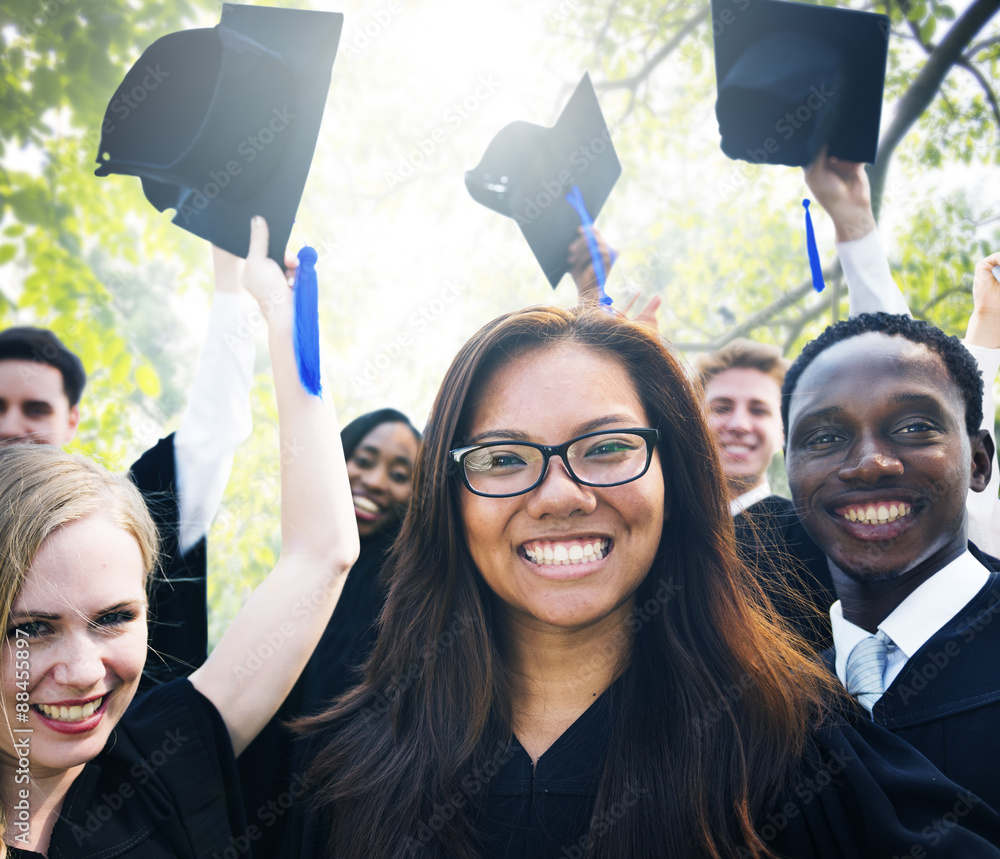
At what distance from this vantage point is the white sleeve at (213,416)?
88.0 inches

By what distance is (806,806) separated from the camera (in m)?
1.46

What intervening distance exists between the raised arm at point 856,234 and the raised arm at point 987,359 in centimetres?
20

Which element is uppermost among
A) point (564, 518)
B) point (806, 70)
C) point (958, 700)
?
point (806, 70)

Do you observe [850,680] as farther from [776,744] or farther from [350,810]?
[350,810]

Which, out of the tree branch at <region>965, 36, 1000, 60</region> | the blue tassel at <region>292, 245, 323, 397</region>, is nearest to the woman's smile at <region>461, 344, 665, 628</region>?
the blue tassel at <region>292, 245, 323, 397</region>

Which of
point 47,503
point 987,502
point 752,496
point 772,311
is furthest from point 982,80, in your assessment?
point 47,503

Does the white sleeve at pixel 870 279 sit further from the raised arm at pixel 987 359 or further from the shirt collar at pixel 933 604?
the shirt collar at pixel 933 604

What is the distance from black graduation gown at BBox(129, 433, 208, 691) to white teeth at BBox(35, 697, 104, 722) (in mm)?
752

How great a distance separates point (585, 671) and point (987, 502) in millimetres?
1267

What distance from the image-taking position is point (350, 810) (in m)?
1.68

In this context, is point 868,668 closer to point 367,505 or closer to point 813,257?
point 813,257

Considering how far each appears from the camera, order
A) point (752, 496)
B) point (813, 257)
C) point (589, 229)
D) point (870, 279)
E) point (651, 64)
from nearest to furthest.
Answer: point (870, 279) → point (813, 257) → point (589, 229) → point (752, 496) → point (651, 64)

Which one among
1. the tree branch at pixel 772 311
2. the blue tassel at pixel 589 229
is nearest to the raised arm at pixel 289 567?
the blue tassel at pixel 589 229

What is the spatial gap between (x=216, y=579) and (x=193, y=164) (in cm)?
508
